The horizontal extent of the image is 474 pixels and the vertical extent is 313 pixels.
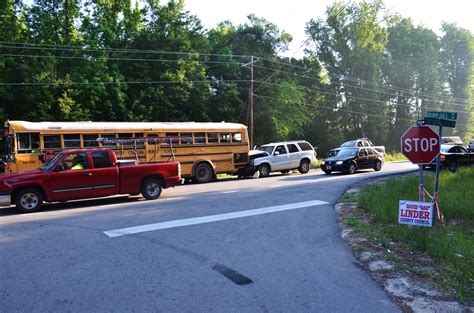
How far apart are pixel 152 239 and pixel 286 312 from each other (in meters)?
3.68

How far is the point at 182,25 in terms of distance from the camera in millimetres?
36375

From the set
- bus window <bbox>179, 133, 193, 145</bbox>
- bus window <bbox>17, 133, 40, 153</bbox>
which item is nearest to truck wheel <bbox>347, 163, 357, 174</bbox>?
bus window <bbox>179, 133, 193, 145</bbox>

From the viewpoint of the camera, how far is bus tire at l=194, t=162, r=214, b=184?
19.3 meters

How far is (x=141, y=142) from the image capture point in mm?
17312

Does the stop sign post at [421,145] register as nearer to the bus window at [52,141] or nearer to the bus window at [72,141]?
the bus window at [72,141]

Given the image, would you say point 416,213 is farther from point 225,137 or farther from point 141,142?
point 225,137

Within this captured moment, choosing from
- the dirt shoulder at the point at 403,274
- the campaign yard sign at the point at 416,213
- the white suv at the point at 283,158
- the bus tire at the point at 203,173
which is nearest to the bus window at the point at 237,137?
the white suv at the point at 283,158

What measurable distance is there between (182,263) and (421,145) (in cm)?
490

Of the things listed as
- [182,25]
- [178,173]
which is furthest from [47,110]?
[178,173]

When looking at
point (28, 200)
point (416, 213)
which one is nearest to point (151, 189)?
point (28, 200)

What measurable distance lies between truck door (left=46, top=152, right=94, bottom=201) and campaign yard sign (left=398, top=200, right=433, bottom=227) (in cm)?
Result: 874

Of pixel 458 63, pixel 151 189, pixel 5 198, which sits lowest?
pixel 151 189

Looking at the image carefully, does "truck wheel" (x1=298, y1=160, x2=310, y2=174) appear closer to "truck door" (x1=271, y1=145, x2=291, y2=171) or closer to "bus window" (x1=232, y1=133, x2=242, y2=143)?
"truck door" (x1=271, y1=145, x2=291, y2=171)

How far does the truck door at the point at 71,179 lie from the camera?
11.0m
